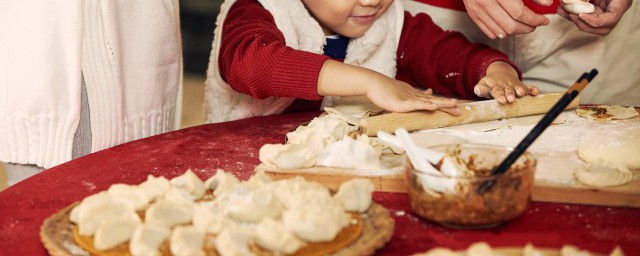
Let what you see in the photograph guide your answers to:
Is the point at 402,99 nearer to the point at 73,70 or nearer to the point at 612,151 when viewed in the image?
the point at 612,151

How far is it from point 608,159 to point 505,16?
26.3 inches

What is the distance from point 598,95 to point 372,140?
1.23 m

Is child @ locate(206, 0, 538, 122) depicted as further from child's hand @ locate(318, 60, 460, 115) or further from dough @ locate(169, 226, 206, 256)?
dough @ locate(169, 226, 206, 256)

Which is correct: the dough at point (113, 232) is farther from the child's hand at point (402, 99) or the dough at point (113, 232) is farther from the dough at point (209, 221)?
the child's hand at point (402, 99)

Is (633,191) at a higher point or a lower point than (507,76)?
higher

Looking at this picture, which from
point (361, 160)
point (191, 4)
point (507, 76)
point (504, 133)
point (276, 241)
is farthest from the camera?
point (191, 4)

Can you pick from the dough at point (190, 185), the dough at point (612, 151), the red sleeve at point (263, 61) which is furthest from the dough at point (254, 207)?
the red sleeve at point (263, 61)

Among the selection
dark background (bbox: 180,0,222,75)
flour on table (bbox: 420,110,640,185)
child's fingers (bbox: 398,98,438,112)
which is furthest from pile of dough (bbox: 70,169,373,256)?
dark background (bbox: 180,0,222,75)

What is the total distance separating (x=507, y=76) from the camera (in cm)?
182

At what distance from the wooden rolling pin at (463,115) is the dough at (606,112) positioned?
37 mm

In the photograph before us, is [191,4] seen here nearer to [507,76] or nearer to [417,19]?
[417,19]

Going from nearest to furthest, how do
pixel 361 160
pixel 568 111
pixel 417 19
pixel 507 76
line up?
pixel 361 160
pixel 568 111
pixel 507 76
pixel 417 19

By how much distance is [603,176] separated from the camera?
112 cm

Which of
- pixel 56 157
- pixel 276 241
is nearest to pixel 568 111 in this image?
pixel 276 241
